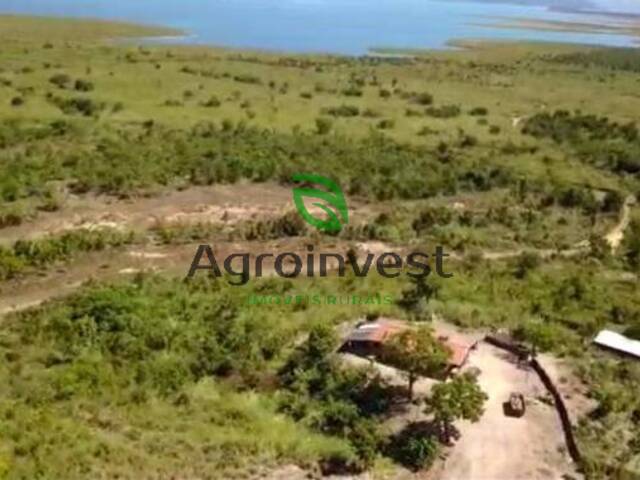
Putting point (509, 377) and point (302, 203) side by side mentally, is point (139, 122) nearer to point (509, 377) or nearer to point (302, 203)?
point (302, 203)

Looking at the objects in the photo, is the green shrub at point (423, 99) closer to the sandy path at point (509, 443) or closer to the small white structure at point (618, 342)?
the small white structure at point (618, 342)

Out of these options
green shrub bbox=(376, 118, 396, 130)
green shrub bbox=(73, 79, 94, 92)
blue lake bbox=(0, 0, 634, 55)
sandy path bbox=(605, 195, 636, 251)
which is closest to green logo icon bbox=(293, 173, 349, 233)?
sandy path bbox=(605, 195, 636, 251)

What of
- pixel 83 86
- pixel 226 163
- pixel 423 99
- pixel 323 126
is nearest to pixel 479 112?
pixel 423 99

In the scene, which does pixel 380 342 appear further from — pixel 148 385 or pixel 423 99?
pixel 423 99

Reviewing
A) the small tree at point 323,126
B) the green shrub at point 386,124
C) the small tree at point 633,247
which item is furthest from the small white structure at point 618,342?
the green shrub at point 386,124

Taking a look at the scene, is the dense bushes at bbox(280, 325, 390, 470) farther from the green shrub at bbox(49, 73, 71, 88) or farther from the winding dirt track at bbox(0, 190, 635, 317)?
the green shrub at bbox(49, 73, 71, 88)

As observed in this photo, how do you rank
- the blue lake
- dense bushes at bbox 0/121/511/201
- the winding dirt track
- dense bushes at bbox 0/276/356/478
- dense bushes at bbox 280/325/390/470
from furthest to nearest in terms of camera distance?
the blue lake < dense bushes at bbox 0/121/511/201 < the winding dirt track < dense bushes at bbox 280/325/390/470 < dense bushes at bbox 0/276/356/478
